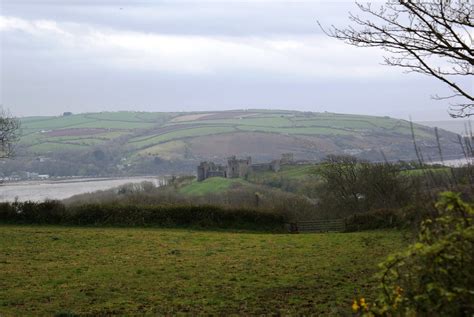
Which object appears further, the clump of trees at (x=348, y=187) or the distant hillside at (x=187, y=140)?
the distant hillside at (x=187, y=140)

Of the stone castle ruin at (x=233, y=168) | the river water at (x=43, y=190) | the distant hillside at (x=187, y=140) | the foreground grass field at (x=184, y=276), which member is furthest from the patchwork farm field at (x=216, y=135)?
the foreground grass field at (x=184, y=276)

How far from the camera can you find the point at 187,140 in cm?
11319

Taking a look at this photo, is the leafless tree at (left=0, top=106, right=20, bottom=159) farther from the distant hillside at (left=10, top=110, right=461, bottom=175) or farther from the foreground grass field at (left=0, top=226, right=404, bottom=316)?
the distant hillside at (left=10, top=110, right=461, bottom=175)

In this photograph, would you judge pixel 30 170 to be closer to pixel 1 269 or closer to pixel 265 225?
pixel 265 225

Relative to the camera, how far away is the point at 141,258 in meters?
16.8

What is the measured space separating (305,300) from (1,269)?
29.2 ft

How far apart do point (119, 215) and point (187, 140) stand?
271 ft

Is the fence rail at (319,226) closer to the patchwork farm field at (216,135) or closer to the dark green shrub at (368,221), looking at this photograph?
the dark green shrub at (368,221)

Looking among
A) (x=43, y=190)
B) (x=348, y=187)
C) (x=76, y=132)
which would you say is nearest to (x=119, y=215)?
(x=348, y=187)

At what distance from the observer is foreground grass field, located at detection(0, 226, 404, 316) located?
1010 centimetres

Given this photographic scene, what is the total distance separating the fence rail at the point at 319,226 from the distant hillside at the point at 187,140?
52466 millimetres

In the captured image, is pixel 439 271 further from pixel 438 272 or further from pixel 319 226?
pixel 319 226

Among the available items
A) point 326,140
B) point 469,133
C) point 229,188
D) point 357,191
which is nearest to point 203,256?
point 469,133

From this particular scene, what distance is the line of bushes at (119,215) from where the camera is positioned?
30.8 m
